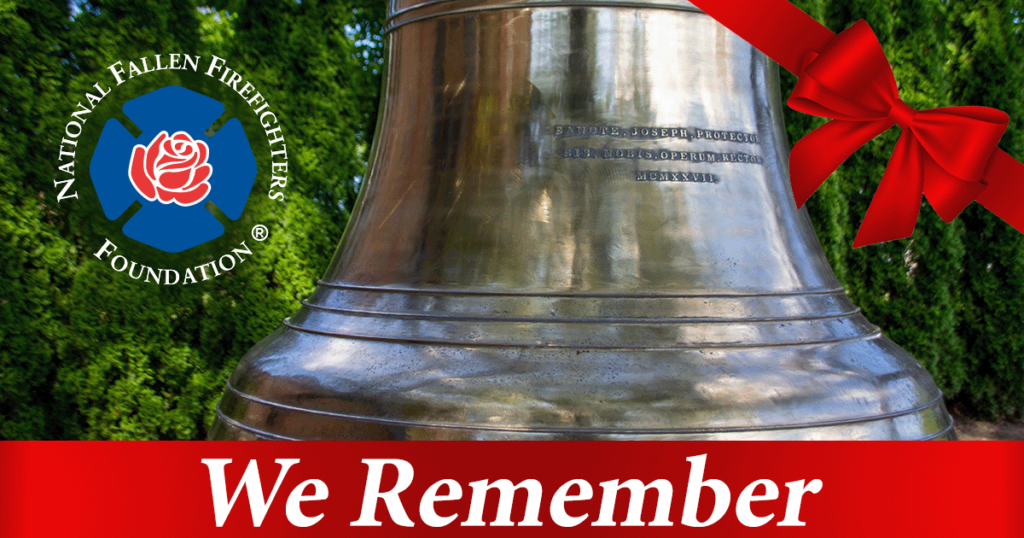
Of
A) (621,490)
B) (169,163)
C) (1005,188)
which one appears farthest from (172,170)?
(1005,188)

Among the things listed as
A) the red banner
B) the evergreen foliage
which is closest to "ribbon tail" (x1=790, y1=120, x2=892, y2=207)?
the red banner

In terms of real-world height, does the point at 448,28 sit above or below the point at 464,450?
above

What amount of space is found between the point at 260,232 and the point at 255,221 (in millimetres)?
50

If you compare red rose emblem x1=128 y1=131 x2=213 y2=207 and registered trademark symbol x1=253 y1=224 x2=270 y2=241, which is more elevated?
red rose emblem x1=128 y1=131 x2=213 y2=207

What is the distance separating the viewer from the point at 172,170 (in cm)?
342

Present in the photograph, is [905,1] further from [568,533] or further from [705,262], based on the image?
[568,533]

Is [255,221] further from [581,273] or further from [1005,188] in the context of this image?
[1005,188]

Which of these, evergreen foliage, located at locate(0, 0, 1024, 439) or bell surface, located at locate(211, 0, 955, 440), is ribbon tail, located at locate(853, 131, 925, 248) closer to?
bell surface, located at locate(211, 0, 955, 440)

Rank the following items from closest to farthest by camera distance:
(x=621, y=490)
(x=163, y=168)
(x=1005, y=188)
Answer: (x=621, y=490), (x=1005, y=188), (x=163, y=168)

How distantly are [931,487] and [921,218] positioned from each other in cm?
310

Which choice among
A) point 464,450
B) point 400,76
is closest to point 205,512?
point 464,450

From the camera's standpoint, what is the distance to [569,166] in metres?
1.68

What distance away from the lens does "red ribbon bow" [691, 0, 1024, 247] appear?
1.45 meters

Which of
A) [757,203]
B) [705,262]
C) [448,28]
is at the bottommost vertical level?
[705,262]
